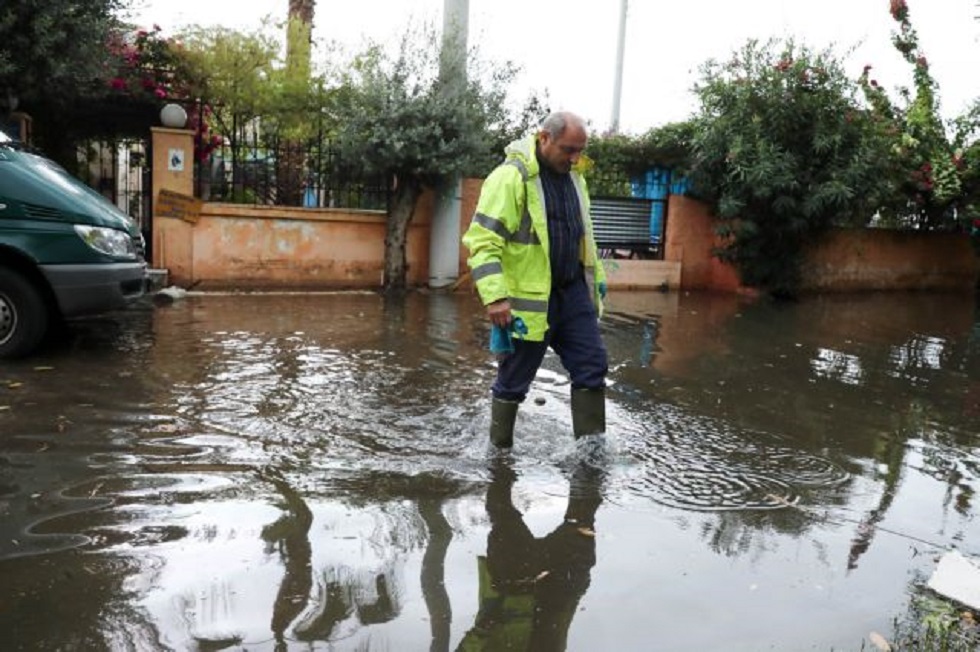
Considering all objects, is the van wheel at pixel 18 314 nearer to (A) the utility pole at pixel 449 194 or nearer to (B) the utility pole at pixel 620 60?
(A) the utility pole at pixel 449 194

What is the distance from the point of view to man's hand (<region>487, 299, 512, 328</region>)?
13.1 feet

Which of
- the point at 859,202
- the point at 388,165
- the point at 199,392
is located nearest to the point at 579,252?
the point at 199,392

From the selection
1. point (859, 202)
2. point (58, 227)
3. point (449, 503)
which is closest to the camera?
point (449, 503)

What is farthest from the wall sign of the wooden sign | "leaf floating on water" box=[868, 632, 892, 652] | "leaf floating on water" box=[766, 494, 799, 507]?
"leaf floating on water" box=[868, 632, 892, 652]

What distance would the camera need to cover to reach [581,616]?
2.82m

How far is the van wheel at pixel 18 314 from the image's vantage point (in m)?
6.08

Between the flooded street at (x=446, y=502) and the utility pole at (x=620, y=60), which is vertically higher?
the utility pole at (x=620, y=60)

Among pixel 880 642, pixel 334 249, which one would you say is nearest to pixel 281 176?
pixel 334 249

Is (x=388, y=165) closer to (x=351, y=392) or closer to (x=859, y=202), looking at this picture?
(x=351, y=392)

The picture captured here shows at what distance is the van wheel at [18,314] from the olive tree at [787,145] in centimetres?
940

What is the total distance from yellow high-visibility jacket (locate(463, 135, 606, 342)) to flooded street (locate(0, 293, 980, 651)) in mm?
858

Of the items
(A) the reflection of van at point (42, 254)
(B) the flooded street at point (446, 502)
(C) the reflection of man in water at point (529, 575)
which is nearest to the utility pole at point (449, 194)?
(B) the flooded street at point (446, 502)

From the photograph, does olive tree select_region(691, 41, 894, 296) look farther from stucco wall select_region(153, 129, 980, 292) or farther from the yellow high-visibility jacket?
the yellow high-visibility jacket

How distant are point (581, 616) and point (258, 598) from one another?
3.48 ft
